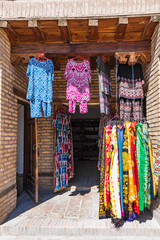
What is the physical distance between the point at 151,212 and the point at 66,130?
309cm

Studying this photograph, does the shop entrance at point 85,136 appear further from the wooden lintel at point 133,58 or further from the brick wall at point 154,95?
the brick wall at point 154,95

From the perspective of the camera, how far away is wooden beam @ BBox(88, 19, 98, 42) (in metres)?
3.52

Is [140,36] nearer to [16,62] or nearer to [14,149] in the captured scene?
[16,62]

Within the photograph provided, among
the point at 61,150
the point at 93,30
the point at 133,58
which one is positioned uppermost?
the point at 93,30

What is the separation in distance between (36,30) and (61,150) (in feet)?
10.5

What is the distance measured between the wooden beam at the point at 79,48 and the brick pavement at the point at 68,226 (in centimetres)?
353

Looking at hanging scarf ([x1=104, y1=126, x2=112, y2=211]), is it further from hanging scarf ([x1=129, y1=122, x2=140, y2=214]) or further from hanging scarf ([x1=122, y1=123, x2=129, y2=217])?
hanging scarf ([x1=129, y1=122, x2=140, y2=214])

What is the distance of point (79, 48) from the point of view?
4129 millimetres

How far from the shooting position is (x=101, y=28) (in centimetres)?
377

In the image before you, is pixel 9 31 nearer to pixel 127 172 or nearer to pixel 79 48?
pixel 79 48

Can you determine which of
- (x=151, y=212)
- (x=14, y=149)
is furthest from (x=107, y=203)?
(x=14, y=149)

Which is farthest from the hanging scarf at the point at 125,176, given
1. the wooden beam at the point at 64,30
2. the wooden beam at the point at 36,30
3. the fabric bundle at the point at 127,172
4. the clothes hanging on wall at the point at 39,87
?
the wooden beam at the point at 36,30

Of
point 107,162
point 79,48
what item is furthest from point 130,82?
point 107,162

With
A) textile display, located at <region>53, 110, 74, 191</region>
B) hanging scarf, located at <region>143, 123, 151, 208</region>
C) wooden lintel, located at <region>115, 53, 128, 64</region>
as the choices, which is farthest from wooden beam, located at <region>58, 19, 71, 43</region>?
hanging scarf, located at <region>143, 123, 151, 208</region>
